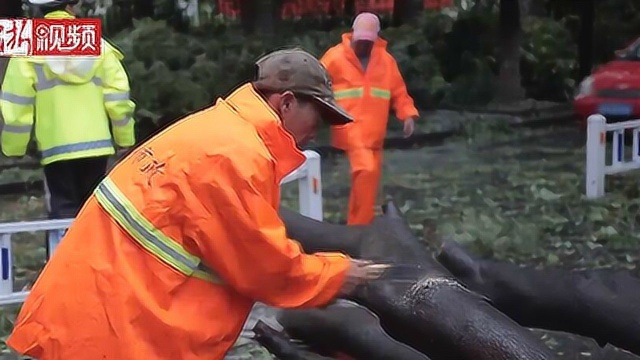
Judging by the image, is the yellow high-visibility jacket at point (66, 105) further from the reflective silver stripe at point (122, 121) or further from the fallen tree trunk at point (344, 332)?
the fallen tree trunk at point (344, 332)

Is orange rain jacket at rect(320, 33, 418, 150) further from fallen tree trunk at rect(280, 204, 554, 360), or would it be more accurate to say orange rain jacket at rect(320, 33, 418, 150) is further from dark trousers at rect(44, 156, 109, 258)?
fallen tree trunk at rect(280, 204, 554, 360)

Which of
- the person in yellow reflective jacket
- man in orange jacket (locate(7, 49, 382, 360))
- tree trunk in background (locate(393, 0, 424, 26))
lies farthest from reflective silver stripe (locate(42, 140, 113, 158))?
tree trunk in background (locate(393, 0, 424, 26))

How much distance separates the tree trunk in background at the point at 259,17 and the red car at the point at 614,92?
4.49 meters

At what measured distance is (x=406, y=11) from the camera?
20.9 m

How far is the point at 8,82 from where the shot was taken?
Answer: 22.7 feet

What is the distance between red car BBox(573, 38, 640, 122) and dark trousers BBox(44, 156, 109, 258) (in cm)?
878

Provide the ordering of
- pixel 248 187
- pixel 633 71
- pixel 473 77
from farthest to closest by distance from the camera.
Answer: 1. pixel 473 77
2. pixel 633 71
3. pixel 248 187

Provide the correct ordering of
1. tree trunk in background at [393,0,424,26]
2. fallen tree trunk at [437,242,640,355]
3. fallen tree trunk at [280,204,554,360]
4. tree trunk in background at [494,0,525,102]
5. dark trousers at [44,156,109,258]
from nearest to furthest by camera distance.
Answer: fallen tree trunk at [280,204,554,360] < fallen tree trunk at [437,242,640,355] < dark trousers at [44,156,109,258] < tree trunk in background at [494,0,525,102] < tree trunk in background at [393,0,424,26]

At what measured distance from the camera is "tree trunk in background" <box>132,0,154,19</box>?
702 inches

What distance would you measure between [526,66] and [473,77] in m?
1.64

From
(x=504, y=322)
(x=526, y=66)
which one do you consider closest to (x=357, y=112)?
(x=504, y=322)

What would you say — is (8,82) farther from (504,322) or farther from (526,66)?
(526,66)

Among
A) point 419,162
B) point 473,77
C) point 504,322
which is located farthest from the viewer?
point 473,77
